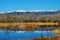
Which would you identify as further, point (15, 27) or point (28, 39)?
point (15, 27)

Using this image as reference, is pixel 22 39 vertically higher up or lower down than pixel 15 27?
higher up

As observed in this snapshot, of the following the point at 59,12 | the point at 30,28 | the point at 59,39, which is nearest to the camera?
the point at 59,39

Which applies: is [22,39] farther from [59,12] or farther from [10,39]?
Result: [59,12]

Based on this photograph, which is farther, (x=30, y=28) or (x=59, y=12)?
(x=59, y=12)

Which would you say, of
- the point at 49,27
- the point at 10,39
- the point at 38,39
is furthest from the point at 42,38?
the point at 49,27

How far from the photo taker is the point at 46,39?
1523cm

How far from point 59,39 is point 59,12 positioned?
34.2 m

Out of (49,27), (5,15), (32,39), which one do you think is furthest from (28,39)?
(5,15)

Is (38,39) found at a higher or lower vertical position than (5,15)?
higher

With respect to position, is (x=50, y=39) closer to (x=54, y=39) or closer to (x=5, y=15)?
(x=54, y=39)

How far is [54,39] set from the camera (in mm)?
15234

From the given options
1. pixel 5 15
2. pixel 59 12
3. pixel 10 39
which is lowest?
pixel 59 12

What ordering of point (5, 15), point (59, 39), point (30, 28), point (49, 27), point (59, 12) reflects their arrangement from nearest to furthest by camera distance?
point (59, 39)
point (30, 28)
point (49, 27)
point (5, 15)
point (59, 12)

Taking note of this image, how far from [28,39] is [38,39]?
2.05 feet
